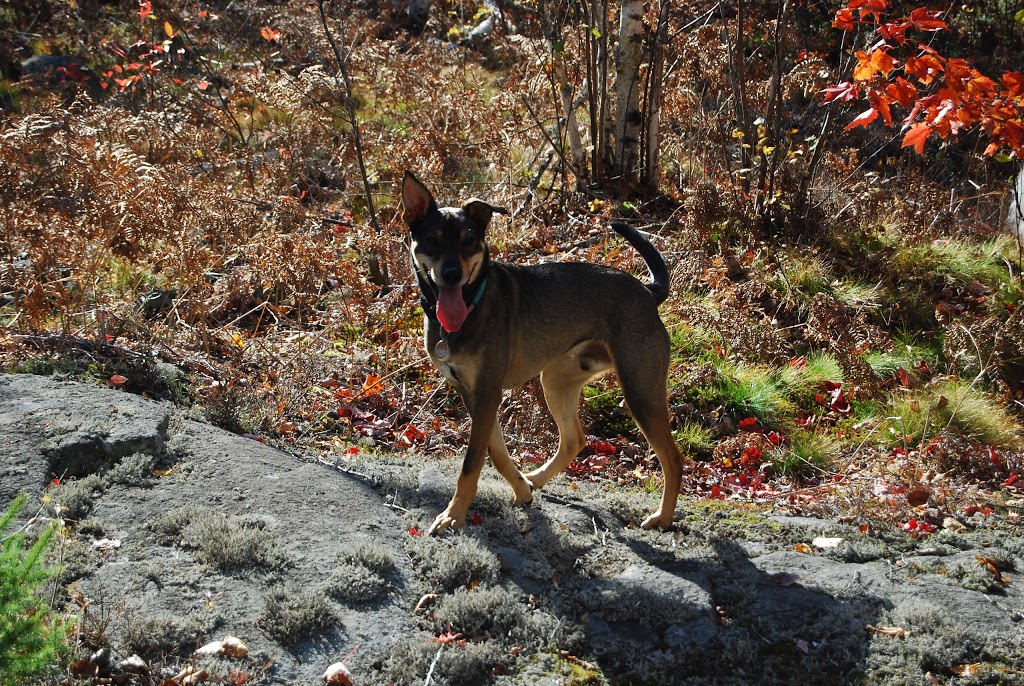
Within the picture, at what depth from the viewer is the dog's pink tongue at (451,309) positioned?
474 cm

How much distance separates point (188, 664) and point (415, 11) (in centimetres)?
1508

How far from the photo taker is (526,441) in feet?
22.5

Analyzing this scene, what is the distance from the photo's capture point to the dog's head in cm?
470

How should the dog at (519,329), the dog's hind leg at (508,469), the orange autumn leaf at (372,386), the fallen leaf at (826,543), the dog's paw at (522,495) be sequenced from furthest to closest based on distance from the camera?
the orange autumn leaf at (372,386), the dog's paw at (522,495), the dog's hind leg at (508,469), the fallen leaf at (826,543), the dog at (519,329)

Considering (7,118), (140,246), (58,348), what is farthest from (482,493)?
(7,118)

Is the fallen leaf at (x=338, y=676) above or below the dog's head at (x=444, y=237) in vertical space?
below

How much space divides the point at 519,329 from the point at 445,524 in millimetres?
1179

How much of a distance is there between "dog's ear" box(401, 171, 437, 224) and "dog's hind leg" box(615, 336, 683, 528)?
55.4 inches

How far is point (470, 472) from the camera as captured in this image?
4910 millimetres

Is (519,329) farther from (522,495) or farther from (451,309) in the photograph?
(522,495)

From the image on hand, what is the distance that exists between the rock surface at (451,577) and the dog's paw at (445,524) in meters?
0.07

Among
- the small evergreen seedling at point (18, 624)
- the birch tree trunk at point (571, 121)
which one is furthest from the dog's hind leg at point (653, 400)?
the birch tree trunk at point (571, 121)

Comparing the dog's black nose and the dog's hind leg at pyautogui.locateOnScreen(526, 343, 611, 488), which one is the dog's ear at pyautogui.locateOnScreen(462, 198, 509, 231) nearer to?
the dog's black nose

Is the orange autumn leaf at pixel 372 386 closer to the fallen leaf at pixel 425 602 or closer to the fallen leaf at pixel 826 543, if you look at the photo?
the fallen leaf at pixel 425 602
